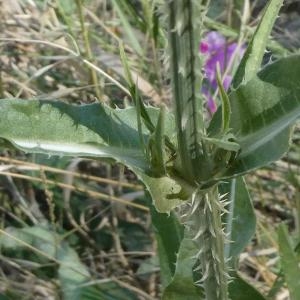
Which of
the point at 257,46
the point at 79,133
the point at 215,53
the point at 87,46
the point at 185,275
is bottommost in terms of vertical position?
the point at 185,275

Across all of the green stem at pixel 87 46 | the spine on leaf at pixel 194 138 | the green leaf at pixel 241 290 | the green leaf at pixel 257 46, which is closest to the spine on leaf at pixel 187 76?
the spine on leaf at pixel 194 138

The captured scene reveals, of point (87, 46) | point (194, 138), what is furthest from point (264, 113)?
point (87, 46)

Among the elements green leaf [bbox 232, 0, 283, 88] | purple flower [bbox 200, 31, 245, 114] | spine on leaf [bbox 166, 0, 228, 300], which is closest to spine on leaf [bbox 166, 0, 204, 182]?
spine on leaf [bbox 166, 0, 228, 300]

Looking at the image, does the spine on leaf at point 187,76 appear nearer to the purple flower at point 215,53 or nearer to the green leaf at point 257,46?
the green leaf at point 257,46

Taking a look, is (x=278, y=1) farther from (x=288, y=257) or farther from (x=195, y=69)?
(x=288, y=257)

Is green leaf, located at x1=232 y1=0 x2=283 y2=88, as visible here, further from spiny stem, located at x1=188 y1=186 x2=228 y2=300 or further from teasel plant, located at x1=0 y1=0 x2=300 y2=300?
spiny stem, located at x1=188 y1=186 x2=228 y2=300

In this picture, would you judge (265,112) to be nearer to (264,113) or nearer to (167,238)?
(264,113)

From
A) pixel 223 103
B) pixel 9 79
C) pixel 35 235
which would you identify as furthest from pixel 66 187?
pixel 223 103
